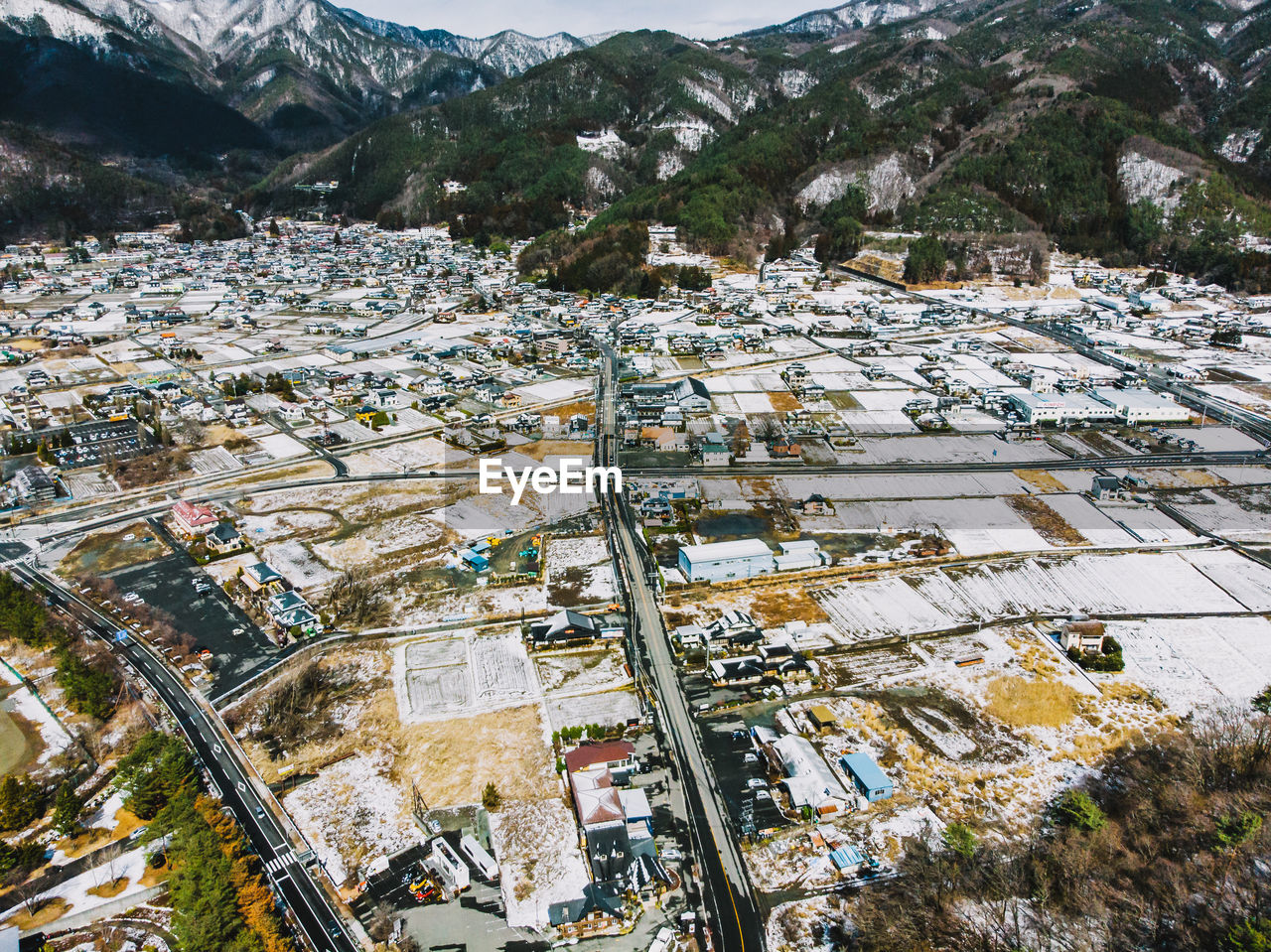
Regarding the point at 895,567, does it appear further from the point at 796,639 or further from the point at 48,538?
the point at 48,538

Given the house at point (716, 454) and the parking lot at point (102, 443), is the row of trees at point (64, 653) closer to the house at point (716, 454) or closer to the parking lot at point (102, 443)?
the parking lot at point (102, 443)

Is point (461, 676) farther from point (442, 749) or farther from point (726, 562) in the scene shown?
point (726, 562)

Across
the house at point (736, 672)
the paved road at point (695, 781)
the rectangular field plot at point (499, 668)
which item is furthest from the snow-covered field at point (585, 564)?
the house at point (736, 672)

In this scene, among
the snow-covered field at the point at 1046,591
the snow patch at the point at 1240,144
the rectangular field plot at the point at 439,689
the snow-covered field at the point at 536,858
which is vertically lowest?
the snow-covered field at the point at 536,858

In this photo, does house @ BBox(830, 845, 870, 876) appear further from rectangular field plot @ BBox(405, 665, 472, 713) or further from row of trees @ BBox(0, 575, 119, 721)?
row of trees @ BBox(0, 575, 119, 721)

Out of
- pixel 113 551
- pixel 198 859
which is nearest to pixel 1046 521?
pixel 198 859

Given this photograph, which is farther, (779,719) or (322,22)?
(322,22)

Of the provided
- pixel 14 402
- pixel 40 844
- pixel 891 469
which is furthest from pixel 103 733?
pixel 14 402
